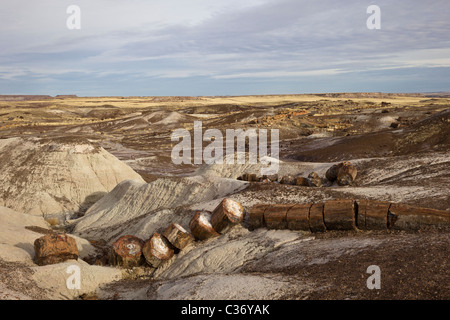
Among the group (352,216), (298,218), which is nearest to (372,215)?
(352,216)

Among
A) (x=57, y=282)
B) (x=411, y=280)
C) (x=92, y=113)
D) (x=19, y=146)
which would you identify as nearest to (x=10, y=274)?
(x=57, y=282)

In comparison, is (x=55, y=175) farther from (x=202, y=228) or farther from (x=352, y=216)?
(x=352, y=216)

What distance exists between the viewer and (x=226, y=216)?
38.1 feet

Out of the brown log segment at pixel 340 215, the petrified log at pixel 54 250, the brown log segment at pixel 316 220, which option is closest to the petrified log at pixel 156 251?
the petrified log at pixel 54 250

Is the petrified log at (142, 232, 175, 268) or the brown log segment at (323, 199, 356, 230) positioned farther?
the petrified log at (142, 232, 175, 268)

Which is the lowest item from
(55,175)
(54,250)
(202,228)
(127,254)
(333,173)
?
(127,254)

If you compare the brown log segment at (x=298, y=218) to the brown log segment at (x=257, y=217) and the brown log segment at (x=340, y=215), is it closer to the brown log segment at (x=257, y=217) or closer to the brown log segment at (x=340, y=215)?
the brown log segment at (x=340, y=215)

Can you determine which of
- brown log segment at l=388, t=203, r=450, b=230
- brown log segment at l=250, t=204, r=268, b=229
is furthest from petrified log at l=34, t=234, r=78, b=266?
brown log segment at l=388, t=203, r=450, b=230

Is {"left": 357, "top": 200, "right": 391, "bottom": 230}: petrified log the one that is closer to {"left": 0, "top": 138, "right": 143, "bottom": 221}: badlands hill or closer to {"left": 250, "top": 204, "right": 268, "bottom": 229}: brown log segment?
{"left": 250, "top": 204, "right": 268, "bottom": 229}: brown log segment

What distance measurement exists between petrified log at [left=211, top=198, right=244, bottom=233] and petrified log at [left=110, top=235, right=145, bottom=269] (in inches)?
89.6

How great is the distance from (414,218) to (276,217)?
344 centimetres

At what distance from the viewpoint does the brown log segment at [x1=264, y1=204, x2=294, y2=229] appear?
431 inches

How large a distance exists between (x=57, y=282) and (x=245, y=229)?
509cm

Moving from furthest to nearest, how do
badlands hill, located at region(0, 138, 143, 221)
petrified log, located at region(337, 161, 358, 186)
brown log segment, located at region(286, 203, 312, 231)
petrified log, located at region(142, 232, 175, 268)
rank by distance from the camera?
1. badlands hill, located at region(0, 138, 143, 221)
2. petrified log, located at region(337, 161, 358, 186)
3. petrified log, located at region(142, 232, 175, 268)
4. brown log segment, located at region(286, 203, 312, 231)
